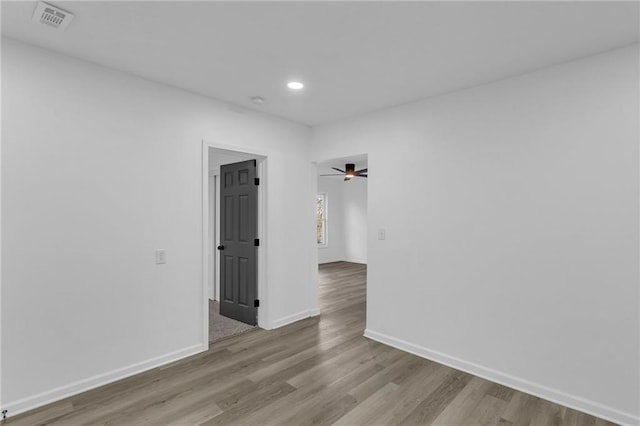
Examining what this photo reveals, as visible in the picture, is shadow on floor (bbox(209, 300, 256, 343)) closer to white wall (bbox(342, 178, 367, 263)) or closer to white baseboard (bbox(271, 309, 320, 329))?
white baseboard (bbox(271, 309, 320, 329))

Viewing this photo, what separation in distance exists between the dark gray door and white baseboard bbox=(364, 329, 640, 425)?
1724 millimetres

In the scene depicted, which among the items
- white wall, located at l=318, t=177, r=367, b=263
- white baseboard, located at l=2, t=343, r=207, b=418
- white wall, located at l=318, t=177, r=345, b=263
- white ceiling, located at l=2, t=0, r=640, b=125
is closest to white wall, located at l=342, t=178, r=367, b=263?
white wall, located at l=318, t=177, r=367, b=263

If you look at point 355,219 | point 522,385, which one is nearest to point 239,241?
point 522,385

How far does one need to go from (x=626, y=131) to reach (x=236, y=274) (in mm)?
4043

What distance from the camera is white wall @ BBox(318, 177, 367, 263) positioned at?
952 cm

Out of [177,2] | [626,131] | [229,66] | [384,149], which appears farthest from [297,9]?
[626,131]

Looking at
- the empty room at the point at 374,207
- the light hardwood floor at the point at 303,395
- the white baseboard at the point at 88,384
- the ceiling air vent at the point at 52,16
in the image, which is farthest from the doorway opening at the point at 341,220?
the ceiling air vent at the point at 52,16

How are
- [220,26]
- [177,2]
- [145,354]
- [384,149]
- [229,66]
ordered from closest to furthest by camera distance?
[177,2] → [220,26] → [229,66] → [145,354] → [384,149]

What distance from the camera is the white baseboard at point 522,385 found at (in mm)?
2287

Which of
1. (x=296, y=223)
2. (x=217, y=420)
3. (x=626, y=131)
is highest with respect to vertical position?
(x=626, y=131)

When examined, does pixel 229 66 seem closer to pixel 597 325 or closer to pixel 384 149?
pixel 384 149

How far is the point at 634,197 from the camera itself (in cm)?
225

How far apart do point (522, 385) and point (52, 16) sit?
4.19m

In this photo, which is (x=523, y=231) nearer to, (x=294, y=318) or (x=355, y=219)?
(x=294, y=318)
